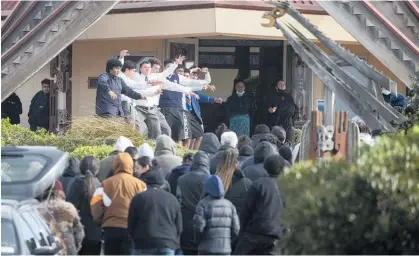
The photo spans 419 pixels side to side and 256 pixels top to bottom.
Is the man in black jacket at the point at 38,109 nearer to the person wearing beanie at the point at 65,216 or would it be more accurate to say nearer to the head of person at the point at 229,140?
the head of person at the point at 229,140

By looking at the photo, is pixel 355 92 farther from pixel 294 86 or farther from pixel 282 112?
pixel 294 86

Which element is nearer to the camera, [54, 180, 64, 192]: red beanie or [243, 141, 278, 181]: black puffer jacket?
[54, 180, 64, 192]: red beanie

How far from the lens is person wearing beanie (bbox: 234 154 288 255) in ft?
41.0

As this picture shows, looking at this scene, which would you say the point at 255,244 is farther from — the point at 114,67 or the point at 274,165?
the point at 114,67

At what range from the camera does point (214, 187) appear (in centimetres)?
1208

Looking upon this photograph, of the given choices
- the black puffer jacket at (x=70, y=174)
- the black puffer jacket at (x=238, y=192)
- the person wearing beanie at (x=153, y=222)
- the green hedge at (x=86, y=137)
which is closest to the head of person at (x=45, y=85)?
the green hedge at (x=86, y=137)

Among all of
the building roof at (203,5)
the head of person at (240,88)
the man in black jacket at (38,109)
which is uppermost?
the building roof at (203,5)

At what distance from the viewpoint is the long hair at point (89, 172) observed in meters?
12.8

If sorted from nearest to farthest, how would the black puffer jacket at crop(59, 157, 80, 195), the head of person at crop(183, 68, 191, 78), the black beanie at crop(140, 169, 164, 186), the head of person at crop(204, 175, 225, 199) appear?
the black beanie at crop(140, 169, 164, 186), the head of person at crop(204, 175, 225, 199), the black puffer jacket at crop(59, 157, 80, 195), the head of person at crop(183, 68, 191, 78)

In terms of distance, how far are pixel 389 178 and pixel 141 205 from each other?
4.55 meters

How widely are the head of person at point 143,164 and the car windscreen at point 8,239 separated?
2985 millimetres

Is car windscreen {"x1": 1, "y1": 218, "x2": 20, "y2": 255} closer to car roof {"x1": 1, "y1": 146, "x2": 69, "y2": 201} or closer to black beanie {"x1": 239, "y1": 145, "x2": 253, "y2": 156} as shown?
car roof {"x1": 1, "y1": 146, "x2": 69, "y2": 201}

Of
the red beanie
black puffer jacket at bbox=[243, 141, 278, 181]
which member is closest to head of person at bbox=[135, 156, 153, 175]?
the red beanie

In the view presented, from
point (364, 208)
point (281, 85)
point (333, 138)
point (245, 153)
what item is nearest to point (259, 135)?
point (245, 153)
